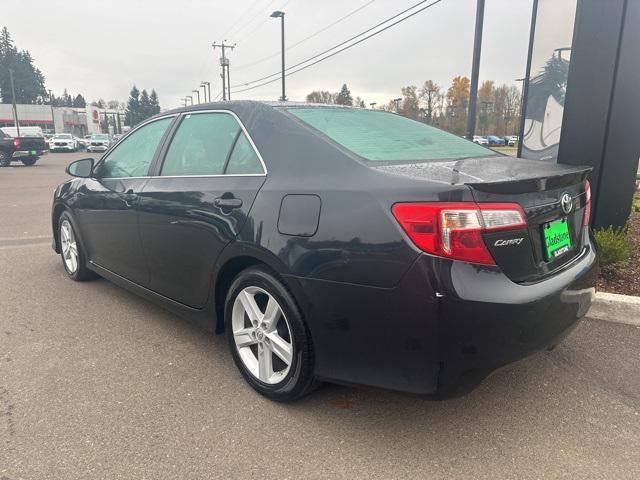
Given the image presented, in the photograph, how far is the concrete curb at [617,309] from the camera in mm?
3695

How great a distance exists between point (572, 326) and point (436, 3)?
43.1ft

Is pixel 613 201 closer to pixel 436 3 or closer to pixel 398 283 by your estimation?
pixel 398 283

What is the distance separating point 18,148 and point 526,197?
2484 centimetres

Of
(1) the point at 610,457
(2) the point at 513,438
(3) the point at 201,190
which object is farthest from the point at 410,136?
(1) the point at 610,457

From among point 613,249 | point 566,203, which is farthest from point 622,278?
point 566,203

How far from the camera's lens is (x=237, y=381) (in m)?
2.91

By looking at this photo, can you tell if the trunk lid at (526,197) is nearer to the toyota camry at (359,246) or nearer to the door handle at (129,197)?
the toyota camry at (359,246)

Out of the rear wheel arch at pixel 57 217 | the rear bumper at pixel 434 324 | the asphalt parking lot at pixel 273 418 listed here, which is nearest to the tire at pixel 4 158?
the rear wheel arch at pixel 57 217

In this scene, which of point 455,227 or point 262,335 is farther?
point 262,335

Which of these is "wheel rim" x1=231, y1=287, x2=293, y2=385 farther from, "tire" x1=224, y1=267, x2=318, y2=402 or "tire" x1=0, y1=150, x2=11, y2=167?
"tire" x1=0, y1=150, x2=11, y2=167

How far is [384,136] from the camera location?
2902 mm

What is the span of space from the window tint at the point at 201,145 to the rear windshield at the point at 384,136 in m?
0.46

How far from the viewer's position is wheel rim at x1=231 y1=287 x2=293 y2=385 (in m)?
2.57

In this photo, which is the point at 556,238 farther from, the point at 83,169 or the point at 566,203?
the point at 83,169
